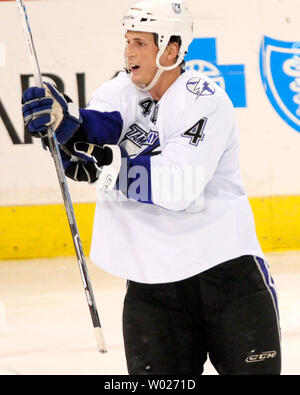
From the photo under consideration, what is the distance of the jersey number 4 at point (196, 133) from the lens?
6.59 feet

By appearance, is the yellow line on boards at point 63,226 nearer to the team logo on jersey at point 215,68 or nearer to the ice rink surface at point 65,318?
the ice rink surface at point 65,318

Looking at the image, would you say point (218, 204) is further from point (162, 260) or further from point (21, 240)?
point (21, 240)

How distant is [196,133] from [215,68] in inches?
126

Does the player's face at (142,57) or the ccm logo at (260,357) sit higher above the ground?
the player's face at (142,57)

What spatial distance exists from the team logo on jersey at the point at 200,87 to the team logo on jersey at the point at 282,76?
3151 mm

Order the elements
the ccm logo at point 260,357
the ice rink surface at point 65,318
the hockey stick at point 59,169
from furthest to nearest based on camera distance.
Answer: the ice rink surface at point 65,318, the ccm logo at point 260,357, the hockey stick at point 59,169

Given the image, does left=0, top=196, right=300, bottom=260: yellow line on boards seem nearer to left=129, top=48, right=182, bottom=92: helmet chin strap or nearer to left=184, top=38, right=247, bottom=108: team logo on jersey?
left=184, top=38, right=247, bottom=108: team logo on jersey

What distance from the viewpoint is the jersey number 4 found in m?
2.01

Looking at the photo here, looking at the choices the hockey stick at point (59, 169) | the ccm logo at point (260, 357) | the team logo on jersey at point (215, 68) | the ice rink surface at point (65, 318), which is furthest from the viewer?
the team logo on jersey at point (215, 68)

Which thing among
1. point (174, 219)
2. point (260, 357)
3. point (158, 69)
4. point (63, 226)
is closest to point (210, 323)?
point (260, 357)

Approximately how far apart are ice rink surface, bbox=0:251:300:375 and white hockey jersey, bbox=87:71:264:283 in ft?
4.13

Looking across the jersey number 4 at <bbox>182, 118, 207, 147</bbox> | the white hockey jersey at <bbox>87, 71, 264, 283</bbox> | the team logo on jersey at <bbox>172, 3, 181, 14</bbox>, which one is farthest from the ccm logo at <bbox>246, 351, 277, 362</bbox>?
the team logo on jersey at <bbox>172, 3, 181, 14</bbox>

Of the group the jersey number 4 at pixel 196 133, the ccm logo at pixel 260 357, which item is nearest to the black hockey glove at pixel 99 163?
the jersey number 4 at pixel 196 133

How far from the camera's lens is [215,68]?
5160 millimetres
